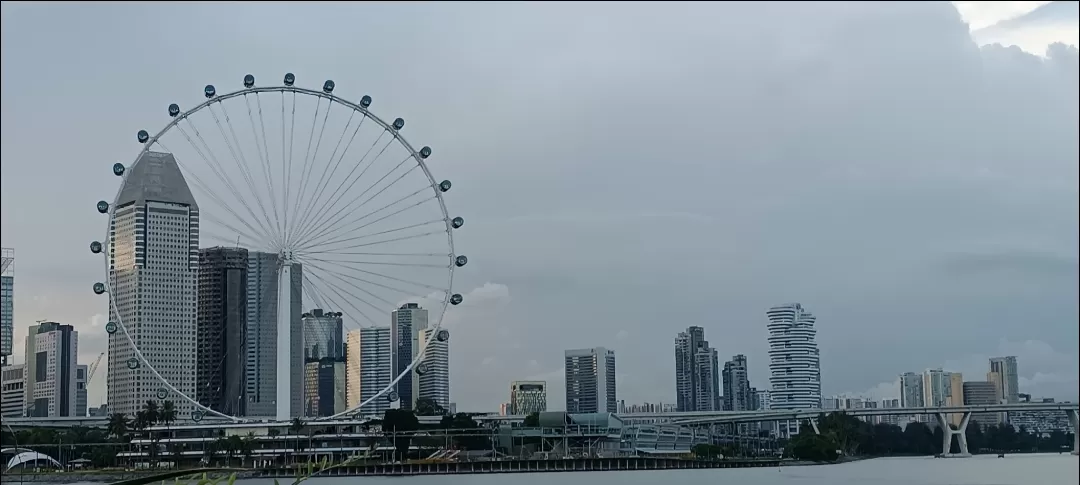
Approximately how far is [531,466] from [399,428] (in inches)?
377

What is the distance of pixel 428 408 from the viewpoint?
110625 mm

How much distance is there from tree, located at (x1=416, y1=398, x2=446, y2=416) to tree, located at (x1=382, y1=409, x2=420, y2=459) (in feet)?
40.3

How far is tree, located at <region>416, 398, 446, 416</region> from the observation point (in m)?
109

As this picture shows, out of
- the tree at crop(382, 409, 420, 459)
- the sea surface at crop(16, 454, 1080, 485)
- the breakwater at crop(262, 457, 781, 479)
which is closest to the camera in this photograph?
the sea surface at crop(16, 454, 1080, 485)

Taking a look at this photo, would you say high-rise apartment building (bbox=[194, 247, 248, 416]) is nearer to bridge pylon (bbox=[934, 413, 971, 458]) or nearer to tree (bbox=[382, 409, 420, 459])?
tree (bbox=[382, 409, 420, 459])

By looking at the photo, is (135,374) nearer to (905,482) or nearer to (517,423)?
(517,423)

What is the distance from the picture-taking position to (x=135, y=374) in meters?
111

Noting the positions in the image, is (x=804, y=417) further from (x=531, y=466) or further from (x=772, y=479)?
(x=772, y=479)

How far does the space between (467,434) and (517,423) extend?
10795 millimetres

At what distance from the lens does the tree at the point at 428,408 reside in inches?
4300

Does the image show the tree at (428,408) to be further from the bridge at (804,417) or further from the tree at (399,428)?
the tree at (399,428)

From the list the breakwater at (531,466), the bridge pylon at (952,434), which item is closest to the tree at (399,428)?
the breakwater at (531,466)

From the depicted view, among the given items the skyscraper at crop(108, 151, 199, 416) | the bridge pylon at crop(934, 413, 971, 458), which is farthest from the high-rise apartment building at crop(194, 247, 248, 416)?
the bridge pylon at crop(934, 413, 971, 458)

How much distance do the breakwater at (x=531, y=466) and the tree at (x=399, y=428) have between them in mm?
4115
